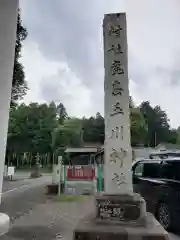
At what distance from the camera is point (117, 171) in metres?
2.13

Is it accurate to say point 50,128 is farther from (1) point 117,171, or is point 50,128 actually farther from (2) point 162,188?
(1) point 117,171

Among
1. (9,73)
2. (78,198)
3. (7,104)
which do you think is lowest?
(78,198)

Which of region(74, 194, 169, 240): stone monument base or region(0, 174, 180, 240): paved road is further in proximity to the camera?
region(0, 174, 180, 240): paved road

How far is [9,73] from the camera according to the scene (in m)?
2.70

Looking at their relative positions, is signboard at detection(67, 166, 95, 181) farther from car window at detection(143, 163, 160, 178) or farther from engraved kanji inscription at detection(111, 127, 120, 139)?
engraved kanji inscription at detection(111, 127, 120, 139)

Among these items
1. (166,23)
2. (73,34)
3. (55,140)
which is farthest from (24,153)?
(166,23)

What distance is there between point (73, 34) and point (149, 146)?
304 centimetres

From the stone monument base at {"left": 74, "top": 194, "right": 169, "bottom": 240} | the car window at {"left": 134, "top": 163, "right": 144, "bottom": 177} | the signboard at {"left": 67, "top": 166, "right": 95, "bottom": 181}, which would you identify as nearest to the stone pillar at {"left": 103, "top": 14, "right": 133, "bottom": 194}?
the stone monument base at {"left": 74, "top": 194, "right": 169, "bottom": 240}

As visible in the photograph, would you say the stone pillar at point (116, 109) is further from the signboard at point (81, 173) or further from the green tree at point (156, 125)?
the signboard at point (81, 173)

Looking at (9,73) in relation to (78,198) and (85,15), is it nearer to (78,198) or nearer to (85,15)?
(85,15)

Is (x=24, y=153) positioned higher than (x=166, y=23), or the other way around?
(x=166, y=23)

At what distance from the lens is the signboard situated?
5867 mm

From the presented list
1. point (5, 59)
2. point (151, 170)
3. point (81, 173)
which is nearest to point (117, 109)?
point (5, 59)

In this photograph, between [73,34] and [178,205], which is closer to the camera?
[178,205]
